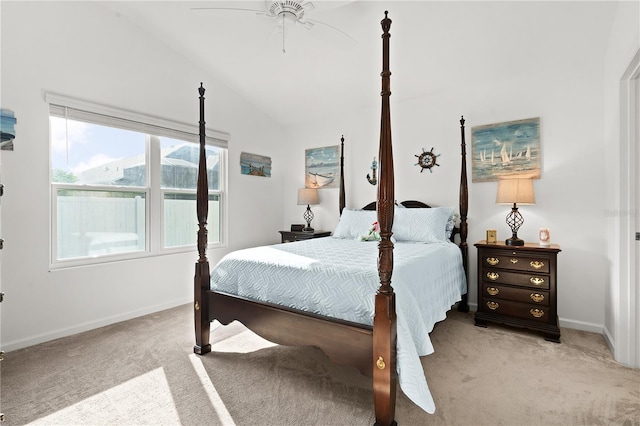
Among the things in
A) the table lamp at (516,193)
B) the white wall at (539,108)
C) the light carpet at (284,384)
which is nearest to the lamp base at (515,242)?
the table lamp at (516,193)

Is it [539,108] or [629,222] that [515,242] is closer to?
[629,222]

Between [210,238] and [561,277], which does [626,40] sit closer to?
[561,277]

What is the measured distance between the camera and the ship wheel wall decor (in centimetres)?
386

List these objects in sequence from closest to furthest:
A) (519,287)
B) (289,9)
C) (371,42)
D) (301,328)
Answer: (301,328), (289,9), (519,287), (371,42)

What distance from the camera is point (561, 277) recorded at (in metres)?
3.17

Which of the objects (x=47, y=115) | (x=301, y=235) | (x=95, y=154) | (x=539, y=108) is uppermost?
(x=539, y=108)

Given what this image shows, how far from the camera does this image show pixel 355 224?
3779 millimetres

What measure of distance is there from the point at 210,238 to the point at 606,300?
4169mm

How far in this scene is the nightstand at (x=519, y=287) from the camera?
2.81 metres

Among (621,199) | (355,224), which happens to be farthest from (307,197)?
(621,199)

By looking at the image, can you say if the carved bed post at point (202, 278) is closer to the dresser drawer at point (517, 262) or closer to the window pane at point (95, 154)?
the window pane at point (95, 154)

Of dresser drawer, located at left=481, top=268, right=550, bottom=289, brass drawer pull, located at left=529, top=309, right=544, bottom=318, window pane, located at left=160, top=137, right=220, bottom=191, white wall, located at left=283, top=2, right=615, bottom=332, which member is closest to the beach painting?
window pane, located at left=160, top=137, right=220, bottom=191

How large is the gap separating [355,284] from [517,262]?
1892mm

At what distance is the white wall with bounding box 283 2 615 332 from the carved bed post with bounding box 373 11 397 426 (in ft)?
5.72
